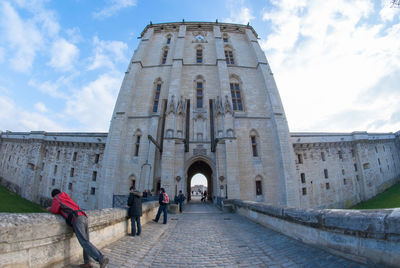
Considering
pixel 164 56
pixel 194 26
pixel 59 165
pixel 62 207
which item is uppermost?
pixel 194 26

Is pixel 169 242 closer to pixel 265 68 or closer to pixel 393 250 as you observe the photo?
pixel 393 250

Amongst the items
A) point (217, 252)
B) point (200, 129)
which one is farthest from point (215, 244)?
point (200, 129)

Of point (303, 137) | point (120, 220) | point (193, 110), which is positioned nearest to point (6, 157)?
point (193, 110)

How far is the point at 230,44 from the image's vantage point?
A: 21891 mm

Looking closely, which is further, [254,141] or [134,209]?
[254,141]

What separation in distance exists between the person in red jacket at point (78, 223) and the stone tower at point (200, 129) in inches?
383

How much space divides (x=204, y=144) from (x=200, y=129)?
151 centimetres

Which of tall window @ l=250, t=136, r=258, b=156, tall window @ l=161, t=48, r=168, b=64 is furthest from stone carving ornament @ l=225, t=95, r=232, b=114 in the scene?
tall window @ l=161, t=48, r=168, b=64

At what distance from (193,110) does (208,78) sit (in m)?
4.37

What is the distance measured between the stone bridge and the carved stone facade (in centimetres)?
841

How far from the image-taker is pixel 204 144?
15.3 m

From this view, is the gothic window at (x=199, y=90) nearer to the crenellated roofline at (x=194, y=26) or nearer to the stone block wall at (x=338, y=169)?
the crenellated roofline at (x=194, y=26)

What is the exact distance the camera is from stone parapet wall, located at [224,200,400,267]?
193cm

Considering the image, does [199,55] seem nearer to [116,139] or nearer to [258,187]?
[116,139]
